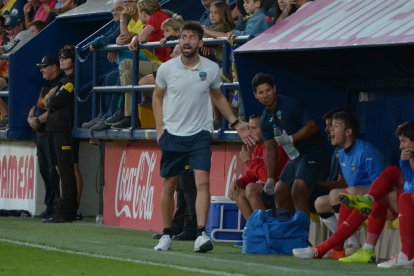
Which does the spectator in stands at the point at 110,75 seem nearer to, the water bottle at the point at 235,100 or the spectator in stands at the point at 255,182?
the water bottle at the point at 235,100

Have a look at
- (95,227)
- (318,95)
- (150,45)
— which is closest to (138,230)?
(95,227)

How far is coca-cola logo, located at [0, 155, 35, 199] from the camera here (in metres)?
19.2

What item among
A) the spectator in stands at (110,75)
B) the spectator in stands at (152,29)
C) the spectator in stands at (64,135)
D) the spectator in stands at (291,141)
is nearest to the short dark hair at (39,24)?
the spectator in stands at (64,135)

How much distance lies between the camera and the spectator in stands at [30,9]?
21.1 metres

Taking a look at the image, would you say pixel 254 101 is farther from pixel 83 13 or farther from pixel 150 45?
pixel 83 13

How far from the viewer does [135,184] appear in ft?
55.5

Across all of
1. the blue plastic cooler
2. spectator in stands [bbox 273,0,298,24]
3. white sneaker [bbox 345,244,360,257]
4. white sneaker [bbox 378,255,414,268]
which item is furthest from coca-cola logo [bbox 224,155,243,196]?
white sneaker [bbox 378,255,414,268]

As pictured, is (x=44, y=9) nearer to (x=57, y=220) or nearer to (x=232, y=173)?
(x=57, y=220)

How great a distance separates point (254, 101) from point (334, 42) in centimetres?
185

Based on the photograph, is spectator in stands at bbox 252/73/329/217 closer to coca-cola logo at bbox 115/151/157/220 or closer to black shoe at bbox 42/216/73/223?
coca-cola logo at bbox 115/151/157/220

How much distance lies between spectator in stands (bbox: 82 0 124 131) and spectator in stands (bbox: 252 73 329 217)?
14.5 ft

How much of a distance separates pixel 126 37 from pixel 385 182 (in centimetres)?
616

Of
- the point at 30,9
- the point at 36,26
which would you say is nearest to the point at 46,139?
the point at 36,26

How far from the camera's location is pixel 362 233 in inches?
487
